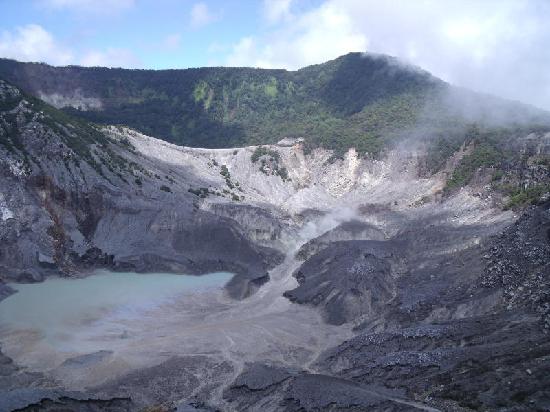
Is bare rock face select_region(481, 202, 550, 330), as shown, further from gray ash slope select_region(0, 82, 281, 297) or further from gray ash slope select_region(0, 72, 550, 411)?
gray ash slope select_region(0, 82, 281, 297)

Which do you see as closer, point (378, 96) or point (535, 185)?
point (535, 185)

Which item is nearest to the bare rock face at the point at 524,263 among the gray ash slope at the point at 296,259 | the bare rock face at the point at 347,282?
the gray ash slope at the point at 296,259

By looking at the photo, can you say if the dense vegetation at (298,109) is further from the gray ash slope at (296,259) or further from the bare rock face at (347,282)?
the bare rock face at (347,282)

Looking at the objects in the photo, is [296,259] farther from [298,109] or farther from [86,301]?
[298,109]

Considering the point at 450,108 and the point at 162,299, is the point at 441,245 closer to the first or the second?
the point at 162,299

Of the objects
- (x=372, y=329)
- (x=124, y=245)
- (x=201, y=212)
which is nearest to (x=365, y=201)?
(x=201, y=212)
